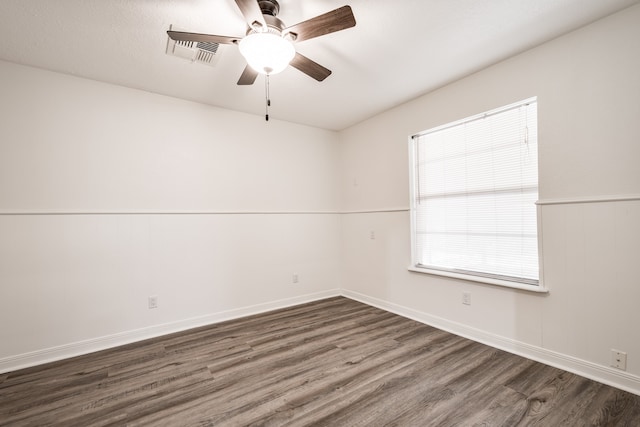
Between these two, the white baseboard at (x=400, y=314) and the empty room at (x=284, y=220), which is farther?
the white baseboard at (x=400, y=314)

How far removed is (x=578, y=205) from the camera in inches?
82.4

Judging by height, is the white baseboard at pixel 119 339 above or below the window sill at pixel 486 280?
below

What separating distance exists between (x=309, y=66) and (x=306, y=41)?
253mm

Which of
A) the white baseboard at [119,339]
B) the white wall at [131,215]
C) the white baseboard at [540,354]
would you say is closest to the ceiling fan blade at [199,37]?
the white wall at [131,215]

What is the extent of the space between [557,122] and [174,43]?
9.98 ft

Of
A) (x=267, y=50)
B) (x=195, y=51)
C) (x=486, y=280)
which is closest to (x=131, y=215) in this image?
(x=195, y=51)

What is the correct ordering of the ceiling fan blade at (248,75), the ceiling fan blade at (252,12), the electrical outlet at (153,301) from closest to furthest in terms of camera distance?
the ceiling fan blade at (252,12) < the ceiling fan blade at (248,75) < the electrical outlet at (153,301)

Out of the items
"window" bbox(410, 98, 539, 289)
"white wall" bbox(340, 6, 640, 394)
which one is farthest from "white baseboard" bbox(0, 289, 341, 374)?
"white wall" bbox(340, 6, 640, 394)

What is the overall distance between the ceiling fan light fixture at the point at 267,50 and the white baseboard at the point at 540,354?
286 cm

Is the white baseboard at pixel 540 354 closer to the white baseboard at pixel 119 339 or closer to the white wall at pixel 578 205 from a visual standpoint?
the white wall at pixel 578 205

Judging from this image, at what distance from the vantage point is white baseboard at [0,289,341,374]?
2.37 m

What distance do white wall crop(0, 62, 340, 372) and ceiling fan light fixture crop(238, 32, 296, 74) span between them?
1796 millimetres

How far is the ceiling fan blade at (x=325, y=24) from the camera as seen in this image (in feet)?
5.14

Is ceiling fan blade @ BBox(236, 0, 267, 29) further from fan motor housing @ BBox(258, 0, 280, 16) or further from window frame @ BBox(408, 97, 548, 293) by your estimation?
window frame @ BBox(408, 97, 548, 293)
